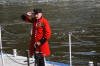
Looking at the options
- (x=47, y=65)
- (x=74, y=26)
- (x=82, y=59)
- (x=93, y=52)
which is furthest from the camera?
(x=74, y=26)

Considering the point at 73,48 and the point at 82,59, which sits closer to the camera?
the point at 82,59

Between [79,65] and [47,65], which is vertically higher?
[47,65]

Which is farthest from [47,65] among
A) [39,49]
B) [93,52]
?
[93,52]

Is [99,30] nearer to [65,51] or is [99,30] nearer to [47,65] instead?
[65,51]

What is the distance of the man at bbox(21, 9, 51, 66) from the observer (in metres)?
5.79

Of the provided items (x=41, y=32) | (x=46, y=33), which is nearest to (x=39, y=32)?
(x=41, y=32)

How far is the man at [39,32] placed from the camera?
19.0 ft

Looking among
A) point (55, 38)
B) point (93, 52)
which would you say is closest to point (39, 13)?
point (93, 52)

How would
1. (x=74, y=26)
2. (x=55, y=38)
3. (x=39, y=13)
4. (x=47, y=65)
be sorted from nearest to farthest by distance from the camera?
(x=39, y=13)
(x=47, y=65)
(x=55, y=38)
(x=74, y=26)

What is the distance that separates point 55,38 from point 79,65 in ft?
35.8

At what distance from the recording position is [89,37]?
989 inches

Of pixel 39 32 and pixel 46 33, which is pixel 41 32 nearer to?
pixel 39 32

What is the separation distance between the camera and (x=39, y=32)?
595 centimetres

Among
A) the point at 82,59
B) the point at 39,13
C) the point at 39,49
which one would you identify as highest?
the point at 39,13
